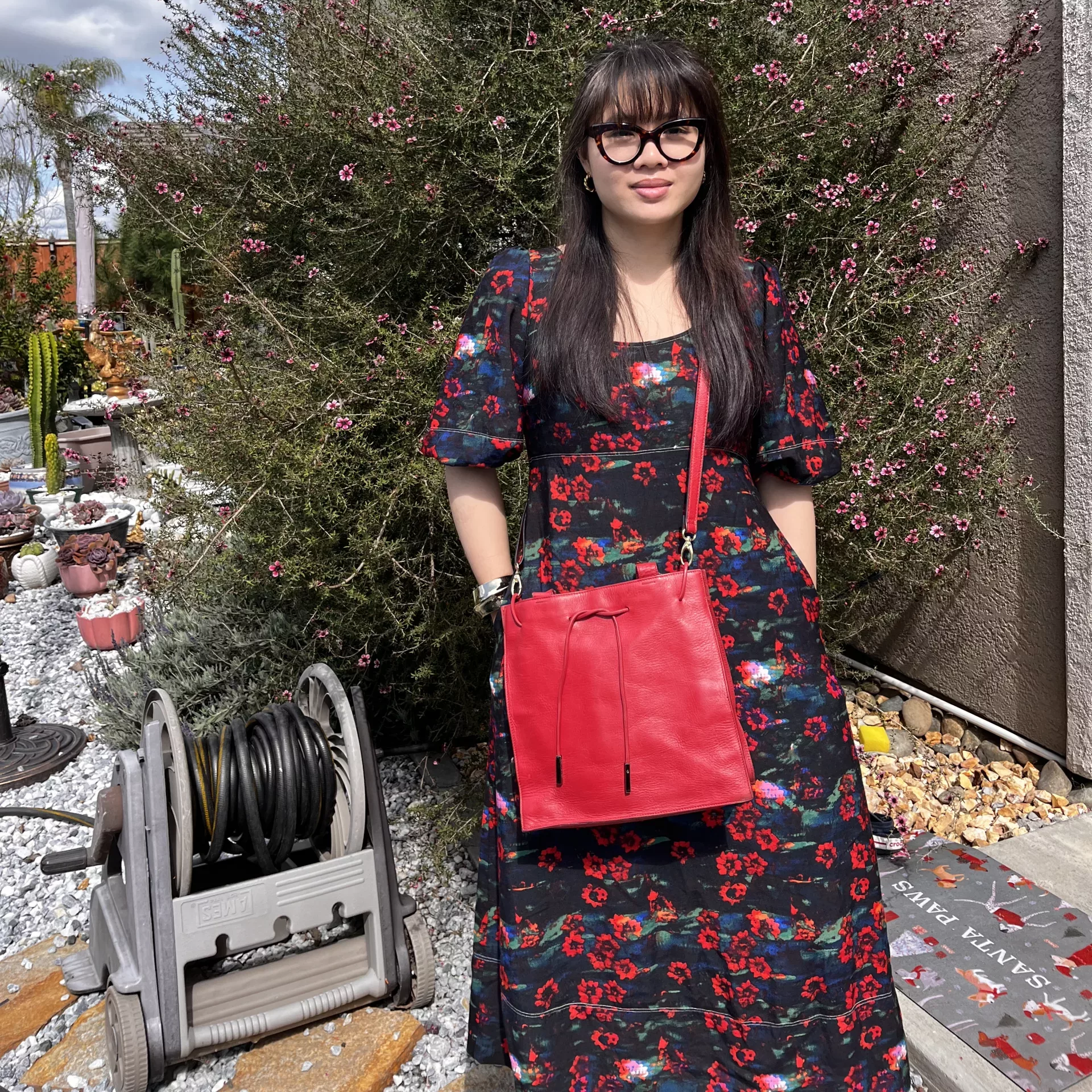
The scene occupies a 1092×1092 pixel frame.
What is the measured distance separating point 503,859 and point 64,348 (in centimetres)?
989

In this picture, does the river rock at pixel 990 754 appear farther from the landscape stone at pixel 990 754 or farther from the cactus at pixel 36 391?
the cactus at pixel 36 391

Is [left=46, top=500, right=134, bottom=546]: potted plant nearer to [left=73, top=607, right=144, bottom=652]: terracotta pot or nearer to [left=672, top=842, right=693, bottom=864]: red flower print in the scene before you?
[left=73, top=607, right=144, bottom=652]: terracotta pot

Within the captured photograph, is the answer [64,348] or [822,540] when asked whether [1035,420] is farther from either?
[64,348]

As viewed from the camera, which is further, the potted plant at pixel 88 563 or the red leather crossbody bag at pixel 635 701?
the potted plant at pixel 88 563

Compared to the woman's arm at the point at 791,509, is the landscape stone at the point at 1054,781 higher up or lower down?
lower down

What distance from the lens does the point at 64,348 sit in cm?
969

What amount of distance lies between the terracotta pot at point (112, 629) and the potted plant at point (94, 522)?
1007mm

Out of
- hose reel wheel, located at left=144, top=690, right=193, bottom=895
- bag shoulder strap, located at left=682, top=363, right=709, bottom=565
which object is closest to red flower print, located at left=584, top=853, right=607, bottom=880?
bag shoulder strap, located at left=682, top=363, right=709, bottom=565

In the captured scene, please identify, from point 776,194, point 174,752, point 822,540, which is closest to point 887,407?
point 822,540

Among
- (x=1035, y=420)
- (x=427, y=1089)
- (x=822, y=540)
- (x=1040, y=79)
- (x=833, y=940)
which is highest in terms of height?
(x=1040, y=79)

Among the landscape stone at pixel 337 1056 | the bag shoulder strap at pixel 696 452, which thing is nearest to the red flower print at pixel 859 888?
the bag shoulder strap at pixel 696 452

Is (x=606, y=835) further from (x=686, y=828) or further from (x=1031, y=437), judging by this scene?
(x=1031, y=437)

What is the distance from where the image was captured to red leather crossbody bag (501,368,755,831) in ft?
4.54

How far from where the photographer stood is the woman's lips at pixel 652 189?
1.47 meters
